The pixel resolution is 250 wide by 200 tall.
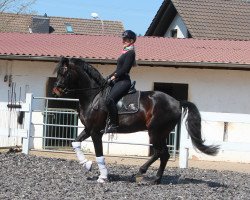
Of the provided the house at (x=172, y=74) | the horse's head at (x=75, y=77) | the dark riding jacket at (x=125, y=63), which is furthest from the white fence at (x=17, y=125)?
the dark riding jacket at (x=125, y=63)

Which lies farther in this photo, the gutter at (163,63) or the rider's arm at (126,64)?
the gutter at (163,63)

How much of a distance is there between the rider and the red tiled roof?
555cm

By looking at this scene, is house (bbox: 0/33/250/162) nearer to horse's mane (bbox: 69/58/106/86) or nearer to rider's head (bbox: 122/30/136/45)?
horse's mane (bbox: 69/58/106/86)

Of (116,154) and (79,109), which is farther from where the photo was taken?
(116,154)

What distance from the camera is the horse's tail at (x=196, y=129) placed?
31.8 ft

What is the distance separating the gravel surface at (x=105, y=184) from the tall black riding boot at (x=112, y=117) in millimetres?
907

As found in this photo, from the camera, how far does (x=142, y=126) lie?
31.8 feet

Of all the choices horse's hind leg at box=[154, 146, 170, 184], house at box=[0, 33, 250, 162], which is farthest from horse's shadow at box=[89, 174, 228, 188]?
house at box=[0, 33, 250, 162]

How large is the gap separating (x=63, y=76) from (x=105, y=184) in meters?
1.96

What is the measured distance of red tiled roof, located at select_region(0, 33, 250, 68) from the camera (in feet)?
49.9

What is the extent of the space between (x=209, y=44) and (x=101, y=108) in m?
9.97

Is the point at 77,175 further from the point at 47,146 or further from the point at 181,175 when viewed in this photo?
the point at 47,146

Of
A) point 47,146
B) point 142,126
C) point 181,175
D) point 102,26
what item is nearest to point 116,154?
point 47,146

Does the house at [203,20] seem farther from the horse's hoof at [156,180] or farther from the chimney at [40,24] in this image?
the chimney at [40,24]
